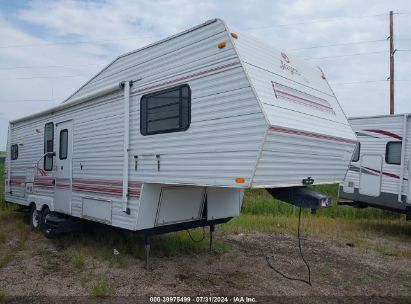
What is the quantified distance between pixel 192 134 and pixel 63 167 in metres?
3.86

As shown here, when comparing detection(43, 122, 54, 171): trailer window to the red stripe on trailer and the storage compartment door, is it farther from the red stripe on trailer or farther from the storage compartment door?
the storage compartment door

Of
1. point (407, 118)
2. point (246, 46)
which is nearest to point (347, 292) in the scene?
point (246, 46)

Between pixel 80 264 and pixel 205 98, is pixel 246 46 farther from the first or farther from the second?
pixel 80 264

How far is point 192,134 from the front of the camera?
5230 mm

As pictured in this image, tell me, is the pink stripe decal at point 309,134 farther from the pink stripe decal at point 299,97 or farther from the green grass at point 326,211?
the green grass at point 326,211

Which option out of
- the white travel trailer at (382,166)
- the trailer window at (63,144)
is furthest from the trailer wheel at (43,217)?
the white travel trailer at (382,166)

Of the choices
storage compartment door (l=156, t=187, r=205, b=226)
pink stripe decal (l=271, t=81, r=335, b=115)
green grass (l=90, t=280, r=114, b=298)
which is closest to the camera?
pink stripe decal (l=271, t=81, r=335, b=115)

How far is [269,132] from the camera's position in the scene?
4.43m

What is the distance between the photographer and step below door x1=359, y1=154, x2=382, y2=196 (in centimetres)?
1020

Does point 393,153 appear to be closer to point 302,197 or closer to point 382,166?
point 382,166

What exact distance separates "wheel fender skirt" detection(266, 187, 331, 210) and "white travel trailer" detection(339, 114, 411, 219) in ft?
16.0

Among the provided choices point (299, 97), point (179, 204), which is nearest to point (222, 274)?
point (179, 204)

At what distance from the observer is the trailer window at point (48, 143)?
846 centimetres

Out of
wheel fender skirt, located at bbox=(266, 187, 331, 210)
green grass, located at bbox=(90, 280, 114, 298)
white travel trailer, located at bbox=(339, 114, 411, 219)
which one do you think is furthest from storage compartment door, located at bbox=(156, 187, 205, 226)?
white travel trailer, located at bbox=(339, 114, 411, 219)
